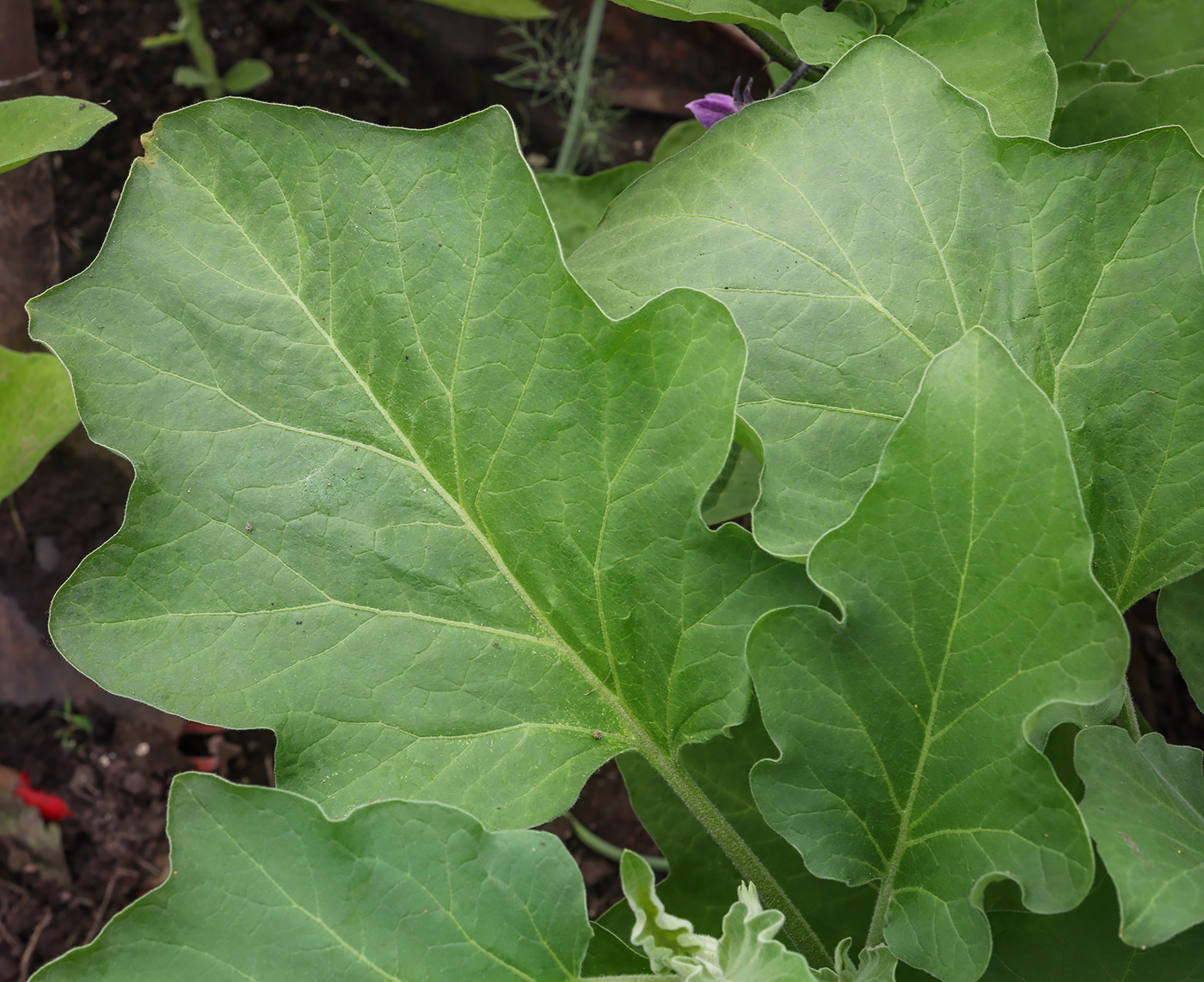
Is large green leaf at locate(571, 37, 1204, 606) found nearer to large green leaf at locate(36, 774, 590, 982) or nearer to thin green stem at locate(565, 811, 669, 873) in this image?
large green leaf at locate(36, 774, 590, 982)

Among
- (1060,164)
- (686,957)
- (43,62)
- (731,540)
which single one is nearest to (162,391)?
(731,540)

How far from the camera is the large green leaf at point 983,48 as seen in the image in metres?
0.75

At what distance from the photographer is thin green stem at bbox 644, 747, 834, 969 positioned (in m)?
0.72

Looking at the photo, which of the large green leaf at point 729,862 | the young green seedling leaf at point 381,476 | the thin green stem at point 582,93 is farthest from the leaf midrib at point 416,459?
the thin green stem at point 582,93

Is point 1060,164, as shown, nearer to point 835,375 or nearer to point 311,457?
point 835,375

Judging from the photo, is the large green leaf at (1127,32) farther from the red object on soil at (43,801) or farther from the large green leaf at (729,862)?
the red object on soil at (43,801)

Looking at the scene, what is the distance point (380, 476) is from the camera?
2.28 feet

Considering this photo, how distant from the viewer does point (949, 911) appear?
0.61 meters

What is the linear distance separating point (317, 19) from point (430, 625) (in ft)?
4.81

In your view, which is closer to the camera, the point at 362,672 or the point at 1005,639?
the point at 1005,639

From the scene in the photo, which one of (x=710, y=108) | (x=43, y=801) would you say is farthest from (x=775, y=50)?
(x=43, y=801)

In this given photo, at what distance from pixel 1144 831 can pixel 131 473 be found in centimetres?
135

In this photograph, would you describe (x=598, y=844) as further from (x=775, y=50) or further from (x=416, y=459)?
(x=775, y=50)

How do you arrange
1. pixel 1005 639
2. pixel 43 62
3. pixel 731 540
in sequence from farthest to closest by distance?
1. pixel 43 62
2. pixel 731 540
3. pixel 1005 639
